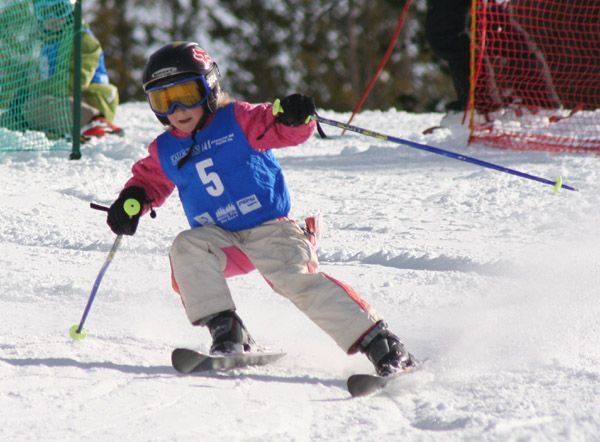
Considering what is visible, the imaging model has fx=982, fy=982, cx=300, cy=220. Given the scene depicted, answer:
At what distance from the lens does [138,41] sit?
2731 centimetres

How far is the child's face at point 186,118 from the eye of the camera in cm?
361

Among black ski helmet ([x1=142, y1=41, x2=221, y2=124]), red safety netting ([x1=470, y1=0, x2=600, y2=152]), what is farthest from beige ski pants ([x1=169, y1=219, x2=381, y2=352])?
red safety netting ([x1=470, y1=0, x2=600, y2=152])

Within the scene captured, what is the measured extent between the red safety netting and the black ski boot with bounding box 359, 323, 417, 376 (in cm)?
458

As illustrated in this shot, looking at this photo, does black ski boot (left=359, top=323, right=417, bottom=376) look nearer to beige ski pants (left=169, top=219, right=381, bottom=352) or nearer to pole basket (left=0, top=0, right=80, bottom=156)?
beige ski pants (left=169, top=219, right=381, bottom=352)

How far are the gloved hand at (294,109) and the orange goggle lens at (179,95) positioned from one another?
0.34 meters

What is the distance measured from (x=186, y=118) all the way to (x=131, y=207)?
40cm

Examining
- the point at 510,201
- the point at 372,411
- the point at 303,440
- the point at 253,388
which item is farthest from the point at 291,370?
the point at 510,201

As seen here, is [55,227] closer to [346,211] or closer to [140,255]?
[140,255]

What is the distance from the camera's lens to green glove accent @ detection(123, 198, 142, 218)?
12.1ft

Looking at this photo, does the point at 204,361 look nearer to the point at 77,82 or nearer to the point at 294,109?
the point at 294,109

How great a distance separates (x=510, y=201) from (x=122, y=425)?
149 inches

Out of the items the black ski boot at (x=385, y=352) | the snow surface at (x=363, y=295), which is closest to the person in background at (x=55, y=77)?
the snow surface at (x=363, y=295)

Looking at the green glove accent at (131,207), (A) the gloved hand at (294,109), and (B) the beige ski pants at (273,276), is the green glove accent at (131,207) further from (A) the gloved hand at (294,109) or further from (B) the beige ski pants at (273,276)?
(A) the gloved hand at (294,109)

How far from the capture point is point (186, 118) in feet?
11.9
